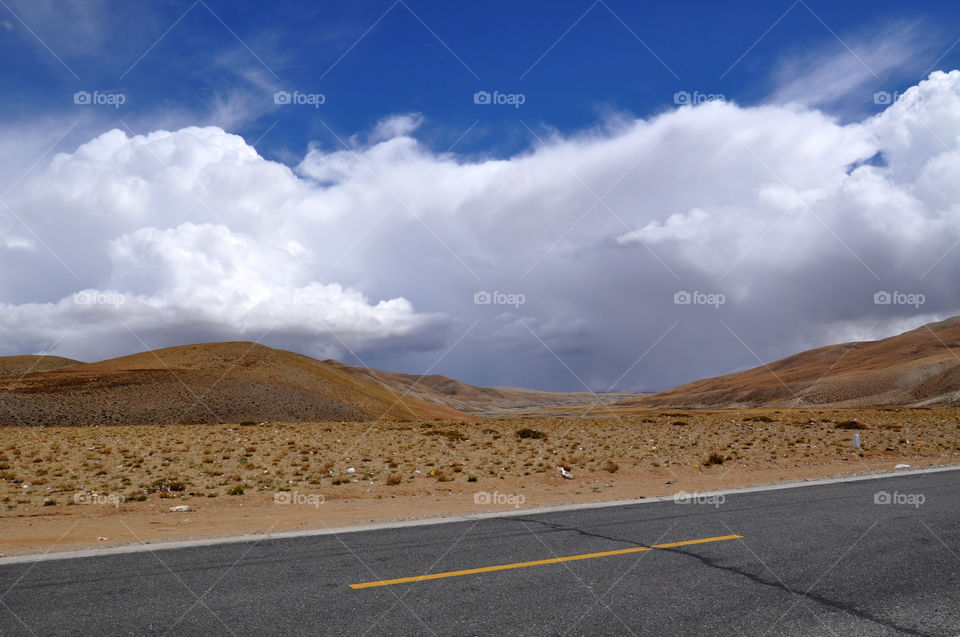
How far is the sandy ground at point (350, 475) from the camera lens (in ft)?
43.9

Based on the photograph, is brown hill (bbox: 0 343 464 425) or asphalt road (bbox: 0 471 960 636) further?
brown hill (bbox: 0 343 464 425)

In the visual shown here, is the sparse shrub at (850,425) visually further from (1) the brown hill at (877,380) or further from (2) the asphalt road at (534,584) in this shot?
(1) the brown hill at (877,380)

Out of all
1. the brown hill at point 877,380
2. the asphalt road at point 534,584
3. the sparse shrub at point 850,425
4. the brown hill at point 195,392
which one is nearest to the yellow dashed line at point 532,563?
the asphalt road at point 534,584

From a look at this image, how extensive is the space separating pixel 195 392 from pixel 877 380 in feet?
405

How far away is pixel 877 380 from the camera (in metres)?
118

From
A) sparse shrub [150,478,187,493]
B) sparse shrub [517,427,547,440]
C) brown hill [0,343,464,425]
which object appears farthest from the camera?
brown hill [0,343,464,425]

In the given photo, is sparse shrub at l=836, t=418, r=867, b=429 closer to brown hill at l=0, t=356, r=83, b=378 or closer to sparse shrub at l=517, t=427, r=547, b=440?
sparse shrub at l=517, t=427, r=547, b=440

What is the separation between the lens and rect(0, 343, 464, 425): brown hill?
76312 mm

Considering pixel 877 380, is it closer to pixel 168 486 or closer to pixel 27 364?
pixel 168 486

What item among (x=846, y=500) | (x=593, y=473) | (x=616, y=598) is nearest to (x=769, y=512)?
(x=846, y=500)

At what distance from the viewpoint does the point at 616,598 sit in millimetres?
6543

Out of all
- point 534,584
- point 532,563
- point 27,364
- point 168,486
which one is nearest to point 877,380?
point 168,486

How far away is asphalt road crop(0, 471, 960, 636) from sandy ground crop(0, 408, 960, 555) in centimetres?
286

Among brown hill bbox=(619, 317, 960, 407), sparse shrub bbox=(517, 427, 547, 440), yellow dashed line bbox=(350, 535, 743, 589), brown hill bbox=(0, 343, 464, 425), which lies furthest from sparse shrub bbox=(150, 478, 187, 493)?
brown hill bbox=(619, 317, 960, 407)
